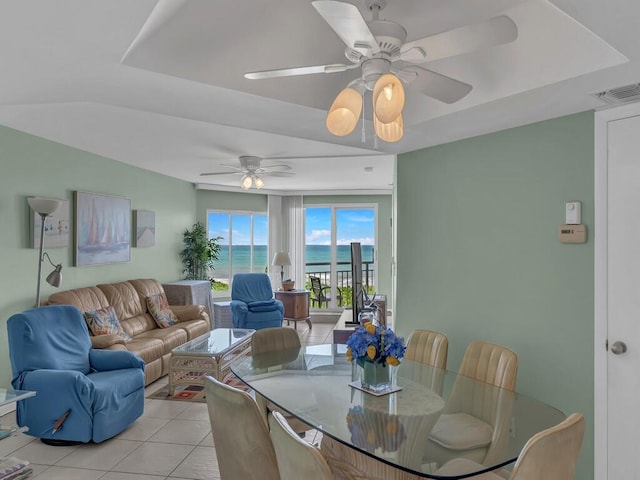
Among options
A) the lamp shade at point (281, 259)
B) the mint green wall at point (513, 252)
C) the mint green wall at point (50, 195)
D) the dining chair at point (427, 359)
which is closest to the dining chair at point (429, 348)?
the dining chair at point (427, 359)

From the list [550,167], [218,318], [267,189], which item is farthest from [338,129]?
[267,189]

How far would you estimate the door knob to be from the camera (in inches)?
95.7

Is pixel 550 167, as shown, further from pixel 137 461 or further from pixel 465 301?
pixel 137 461

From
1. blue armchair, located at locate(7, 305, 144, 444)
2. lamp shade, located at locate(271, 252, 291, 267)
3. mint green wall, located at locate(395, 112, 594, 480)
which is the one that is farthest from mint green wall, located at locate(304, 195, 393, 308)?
blue armchair, located at locate(7, 305, 144, 444)

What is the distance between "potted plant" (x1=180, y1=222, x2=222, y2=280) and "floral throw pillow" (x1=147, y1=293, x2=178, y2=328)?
159cm

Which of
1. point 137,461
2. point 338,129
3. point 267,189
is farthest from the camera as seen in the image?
point 267,189

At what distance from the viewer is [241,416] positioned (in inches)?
74.0

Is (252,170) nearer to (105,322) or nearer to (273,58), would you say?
(105,322)

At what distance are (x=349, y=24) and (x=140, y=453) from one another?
318 cm

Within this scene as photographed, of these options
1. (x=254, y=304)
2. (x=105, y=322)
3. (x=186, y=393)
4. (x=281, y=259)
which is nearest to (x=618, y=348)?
(x=186, y=393)

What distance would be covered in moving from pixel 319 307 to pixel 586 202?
6.60 metres

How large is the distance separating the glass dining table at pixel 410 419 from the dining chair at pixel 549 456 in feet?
0.40

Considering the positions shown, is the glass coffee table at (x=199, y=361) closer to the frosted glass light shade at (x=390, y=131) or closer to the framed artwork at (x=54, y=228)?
the framed artwork at (x=54, y=228)

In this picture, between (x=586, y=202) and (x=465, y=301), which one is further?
(x=465, y=301)
